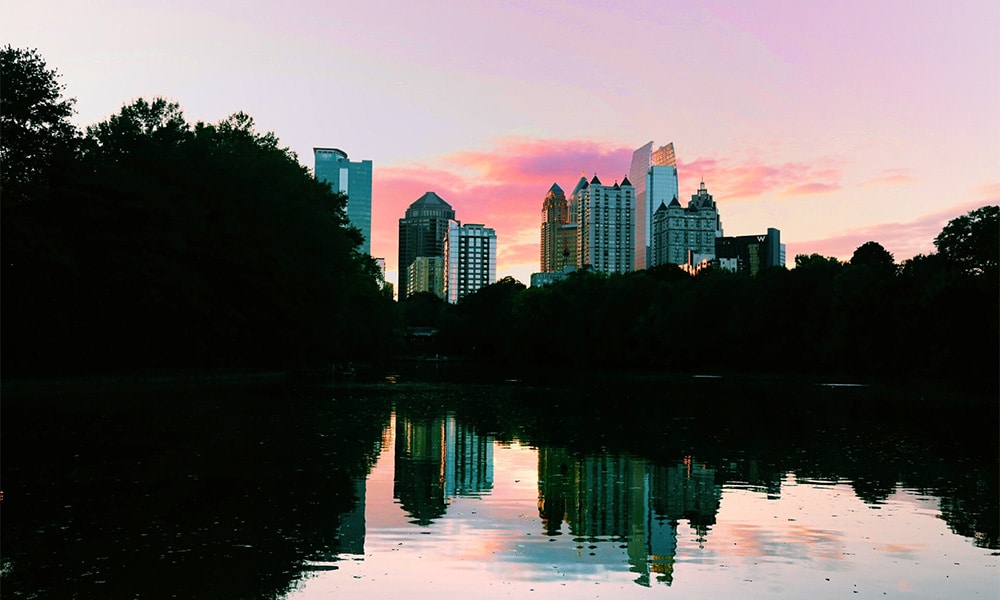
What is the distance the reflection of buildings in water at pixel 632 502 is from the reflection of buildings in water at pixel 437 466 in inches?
58.6

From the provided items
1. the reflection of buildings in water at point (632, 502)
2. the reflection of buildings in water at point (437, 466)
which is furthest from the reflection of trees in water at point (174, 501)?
the reflection of buildings in water at point (632, 502)

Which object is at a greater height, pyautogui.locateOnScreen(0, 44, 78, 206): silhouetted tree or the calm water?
pyautogui.locateOnScreen(0, 44, 78, 206): silhouetted tree

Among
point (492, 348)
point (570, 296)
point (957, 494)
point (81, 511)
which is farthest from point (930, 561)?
point (492, 348)

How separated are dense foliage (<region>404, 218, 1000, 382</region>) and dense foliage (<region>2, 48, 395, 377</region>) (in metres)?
46.5

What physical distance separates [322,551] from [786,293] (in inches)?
4241

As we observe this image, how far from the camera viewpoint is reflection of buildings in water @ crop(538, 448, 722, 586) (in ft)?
44.6

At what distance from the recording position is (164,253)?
2518 inches

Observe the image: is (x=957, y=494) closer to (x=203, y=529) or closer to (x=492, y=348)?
(x=203, y=529)

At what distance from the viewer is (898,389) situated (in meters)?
67.2

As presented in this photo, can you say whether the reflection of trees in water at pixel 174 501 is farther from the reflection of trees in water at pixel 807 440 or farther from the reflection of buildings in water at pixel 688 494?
the reflection of buildings in water at pixel 688 494

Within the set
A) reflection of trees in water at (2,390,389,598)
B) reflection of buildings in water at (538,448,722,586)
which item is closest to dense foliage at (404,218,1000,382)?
reflection of buildings in water at (538,448,722,586)

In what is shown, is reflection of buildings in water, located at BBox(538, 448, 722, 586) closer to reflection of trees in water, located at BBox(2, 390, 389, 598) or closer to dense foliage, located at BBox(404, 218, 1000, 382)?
reflection of trees in water, located at BBox(2, 390, 389, 598)

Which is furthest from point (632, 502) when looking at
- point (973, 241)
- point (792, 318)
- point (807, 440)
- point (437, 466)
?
point (792, 318)

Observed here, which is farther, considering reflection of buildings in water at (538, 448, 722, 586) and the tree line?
the tree line
